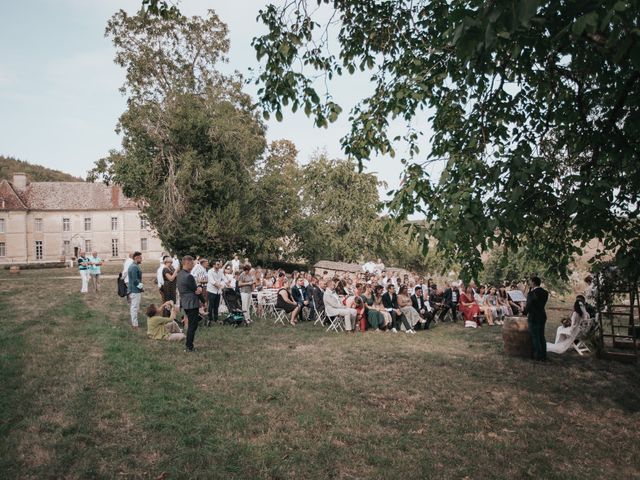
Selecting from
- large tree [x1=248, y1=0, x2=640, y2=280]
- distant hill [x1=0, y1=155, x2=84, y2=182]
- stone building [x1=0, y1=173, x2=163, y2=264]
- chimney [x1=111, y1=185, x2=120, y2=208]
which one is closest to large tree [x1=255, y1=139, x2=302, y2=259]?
large tree [x1=248, y1=0, x2=640, y2=280]

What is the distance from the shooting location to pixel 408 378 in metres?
8.72

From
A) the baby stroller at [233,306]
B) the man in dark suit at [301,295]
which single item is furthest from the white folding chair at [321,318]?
the baby stroller at [233,306]

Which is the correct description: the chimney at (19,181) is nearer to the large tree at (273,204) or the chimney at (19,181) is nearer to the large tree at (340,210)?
the large tree at (340,210)

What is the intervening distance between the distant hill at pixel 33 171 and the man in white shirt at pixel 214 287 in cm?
11145

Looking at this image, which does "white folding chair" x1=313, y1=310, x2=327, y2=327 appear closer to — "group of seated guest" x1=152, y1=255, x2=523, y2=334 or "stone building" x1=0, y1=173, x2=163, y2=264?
"group of seated guest" x1=152, y1=255, x2=523, y2=334

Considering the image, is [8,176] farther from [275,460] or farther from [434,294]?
[275,460]

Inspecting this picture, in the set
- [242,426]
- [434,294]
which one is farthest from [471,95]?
[434,294]

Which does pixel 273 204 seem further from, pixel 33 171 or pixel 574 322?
pixel 33 171

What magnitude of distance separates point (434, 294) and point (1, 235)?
2596 inches

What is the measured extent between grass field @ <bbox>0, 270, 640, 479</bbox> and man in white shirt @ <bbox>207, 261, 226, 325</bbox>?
283cm

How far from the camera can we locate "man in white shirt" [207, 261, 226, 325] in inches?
553

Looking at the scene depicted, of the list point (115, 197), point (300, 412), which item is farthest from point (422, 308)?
point (115, 197)

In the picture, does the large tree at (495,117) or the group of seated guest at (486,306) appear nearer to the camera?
the large tree at (495,117)

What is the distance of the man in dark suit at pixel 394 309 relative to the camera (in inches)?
617
